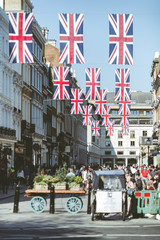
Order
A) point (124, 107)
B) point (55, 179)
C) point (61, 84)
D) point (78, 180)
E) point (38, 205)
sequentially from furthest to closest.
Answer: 1. point (124, 107)
2. point (61, 84)
3. point (78, 180)
4. point (55, 179)
5. point (38, 205)

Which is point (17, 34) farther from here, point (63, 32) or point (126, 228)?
point (126, 228)

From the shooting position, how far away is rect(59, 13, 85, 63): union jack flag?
1011 inches

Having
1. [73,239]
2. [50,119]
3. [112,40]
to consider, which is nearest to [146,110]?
[50,119]

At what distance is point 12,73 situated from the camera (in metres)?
50.5

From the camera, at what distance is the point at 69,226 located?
17.4m

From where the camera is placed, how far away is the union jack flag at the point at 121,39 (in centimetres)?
2555

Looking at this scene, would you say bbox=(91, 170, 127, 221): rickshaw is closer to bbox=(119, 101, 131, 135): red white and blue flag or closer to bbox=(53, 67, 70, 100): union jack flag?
bbox=(53, 67, 70, 100): union jack flag

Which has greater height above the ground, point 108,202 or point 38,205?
point 108,202

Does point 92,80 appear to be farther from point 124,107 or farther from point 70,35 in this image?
point 70,35

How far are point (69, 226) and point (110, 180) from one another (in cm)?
402

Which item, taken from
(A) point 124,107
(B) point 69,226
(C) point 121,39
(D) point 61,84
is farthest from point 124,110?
(B) point 69,226

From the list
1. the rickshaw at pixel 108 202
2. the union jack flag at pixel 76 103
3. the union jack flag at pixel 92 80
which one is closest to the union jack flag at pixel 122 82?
the union jack flag at pixel 92 80

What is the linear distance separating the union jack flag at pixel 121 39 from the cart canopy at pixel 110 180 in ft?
21.8

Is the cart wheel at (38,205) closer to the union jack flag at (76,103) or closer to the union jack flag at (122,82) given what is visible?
the union jack flag at (122,82)
